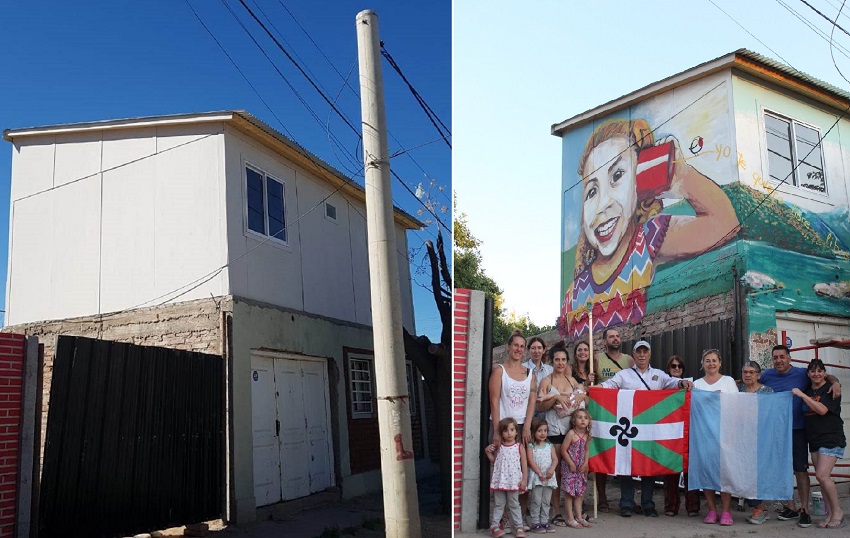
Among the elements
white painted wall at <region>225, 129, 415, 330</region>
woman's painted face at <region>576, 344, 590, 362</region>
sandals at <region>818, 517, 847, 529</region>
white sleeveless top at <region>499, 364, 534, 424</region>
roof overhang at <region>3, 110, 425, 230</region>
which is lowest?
sandals at <region>818, 517, 847, 529</region>

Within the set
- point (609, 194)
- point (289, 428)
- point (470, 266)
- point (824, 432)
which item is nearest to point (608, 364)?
point (824, 432)

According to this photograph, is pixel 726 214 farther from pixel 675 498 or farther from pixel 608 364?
pixel 675 498

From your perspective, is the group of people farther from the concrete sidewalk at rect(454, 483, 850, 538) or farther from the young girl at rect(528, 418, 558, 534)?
the concrete sidewalk at rect(454, 483, 850, 538)

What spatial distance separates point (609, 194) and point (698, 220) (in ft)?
8.61

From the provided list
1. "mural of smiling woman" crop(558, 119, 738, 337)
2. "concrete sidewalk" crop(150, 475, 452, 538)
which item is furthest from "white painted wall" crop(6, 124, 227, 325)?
"mural of smiling woman" crop(558, 119, 738, 337)

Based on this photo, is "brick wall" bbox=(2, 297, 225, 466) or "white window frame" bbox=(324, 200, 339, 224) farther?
"white window frame" bbox=(324, 200, 339, 224)

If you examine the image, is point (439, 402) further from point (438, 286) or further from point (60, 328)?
point (60, 328)

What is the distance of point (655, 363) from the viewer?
1112 cm

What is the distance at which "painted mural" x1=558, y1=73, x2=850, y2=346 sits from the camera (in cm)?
1162

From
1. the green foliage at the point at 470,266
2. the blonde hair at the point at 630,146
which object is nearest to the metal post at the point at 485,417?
the blonde hair at the point at 630,146

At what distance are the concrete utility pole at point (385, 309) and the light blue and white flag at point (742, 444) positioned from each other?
10.1 feet

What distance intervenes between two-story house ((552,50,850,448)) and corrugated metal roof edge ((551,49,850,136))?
1.1 inches

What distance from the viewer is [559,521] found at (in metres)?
7.24

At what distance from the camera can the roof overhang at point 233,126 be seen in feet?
38.3
